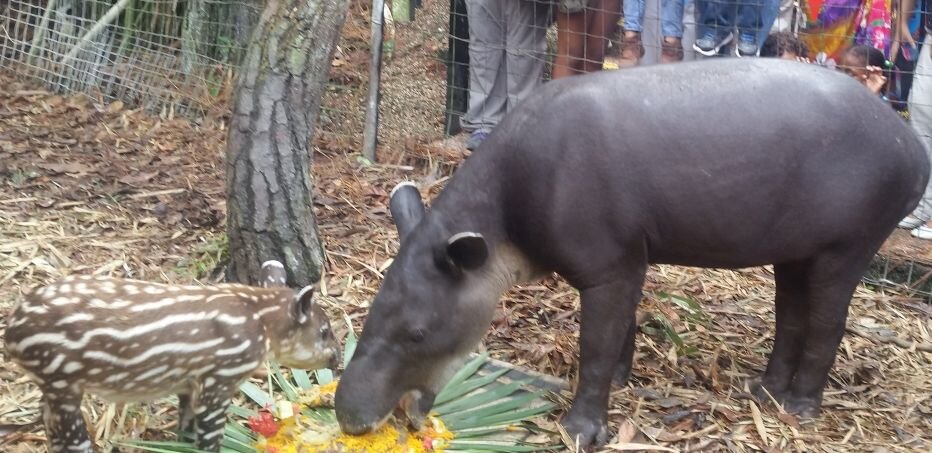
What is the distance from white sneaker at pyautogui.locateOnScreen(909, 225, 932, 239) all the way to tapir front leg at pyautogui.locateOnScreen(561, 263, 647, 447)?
12.1ft

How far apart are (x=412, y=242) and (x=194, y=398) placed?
1.08 m

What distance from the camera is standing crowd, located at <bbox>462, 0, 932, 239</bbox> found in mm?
7801

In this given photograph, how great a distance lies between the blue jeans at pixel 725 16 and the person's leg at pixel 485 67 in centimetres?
150

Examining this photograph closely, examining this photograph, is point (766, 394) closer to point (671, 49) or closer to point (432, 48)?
point (671, 49)

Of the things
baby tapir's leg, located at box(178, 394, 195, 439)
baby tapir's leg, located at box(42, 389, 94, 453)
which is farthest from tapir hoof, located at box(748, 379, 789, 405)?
baby tapir's leg, located at box(42, 389, 94, 453)

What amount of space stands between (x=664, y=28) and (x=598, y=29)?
504 millimetres

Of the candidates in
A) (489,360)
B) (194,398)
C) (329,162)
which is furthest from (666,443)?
(329,162)

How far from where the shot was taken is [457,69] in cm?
892

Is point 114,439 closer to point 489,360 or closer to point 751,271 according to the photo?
point 489,360

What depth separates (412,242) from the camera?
14.8ft

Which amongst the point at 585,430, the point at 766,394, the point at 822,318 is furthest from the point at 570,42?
the point at 585,430

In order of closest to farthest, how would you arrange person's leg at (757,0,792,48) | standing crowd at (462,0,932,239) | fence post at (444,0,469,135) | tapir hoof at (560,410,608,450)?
1. tapir hoof at (560,410,608,450)
2. standing crowd at (462,0,932,239)
3. person's leg at (757,0,792,48)
4. fence post at (444,0,469,135)

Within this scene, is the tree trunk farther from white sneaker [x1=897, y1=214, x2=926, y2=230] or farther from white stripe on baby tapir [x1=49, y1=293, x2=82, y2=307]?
white sneaker [x1=897, y1=214, x2=926, y2=230]

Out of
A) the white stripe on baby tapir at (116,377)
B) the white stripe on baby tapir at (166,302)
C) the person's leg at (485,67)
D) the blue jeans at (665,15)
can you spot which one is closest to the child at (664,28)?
the blue jeans at (665,15)
